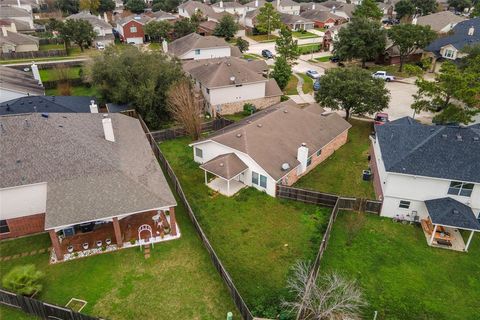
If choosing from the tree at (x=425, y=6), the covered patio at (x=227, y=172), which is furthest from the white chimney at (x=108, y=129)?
the tree at (x=425, y=6)

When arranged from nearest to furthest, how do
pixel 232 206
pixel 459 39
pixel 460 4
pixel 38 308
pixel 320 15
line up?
pixel 38 308
pixel 232 206
pixel 459 39
pixel 320 15
pixel 460 4

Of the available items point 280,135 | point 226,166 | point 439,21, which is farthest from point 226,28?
point 226,166

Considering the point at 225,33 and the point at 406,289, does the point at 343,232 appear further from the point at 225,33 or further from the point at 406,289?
the point at 225,33

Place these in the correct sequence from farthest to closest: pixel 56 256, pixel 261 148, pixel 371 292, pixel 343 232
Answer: pixel 261 148, pixel 343 232, pixel 56 256, pixel 371 292

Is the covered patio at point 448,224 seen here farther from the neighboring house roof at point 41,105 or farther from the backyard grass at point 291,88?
the neighboring house roof at point 41,105

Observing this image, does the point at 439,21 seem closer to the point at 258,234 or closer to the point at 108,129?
the point at 258,234

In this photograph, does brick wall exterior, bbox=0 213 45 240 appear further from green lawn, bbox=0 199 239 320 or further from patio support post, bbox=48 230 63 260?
patio support post, bbox=48 230 63 260

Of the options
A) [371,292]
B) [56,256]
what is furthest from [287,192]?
[56,256]
